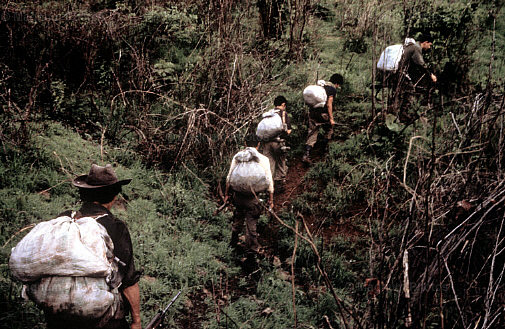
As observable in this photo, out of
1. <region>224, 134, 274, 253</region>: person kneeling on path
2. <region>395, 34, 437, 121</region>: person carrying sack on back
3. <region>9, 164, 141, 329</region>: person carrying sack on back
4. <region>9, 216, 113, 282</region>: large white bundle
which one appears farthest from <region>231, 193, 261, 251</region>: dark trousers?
<region>395, 34, 437, 121</region>: person carrying sack on back

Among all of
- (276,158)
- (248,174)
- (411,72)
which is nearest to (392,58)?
(411,72)

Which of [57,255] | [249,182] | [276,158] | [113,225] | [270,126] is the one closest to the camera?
[57,255]

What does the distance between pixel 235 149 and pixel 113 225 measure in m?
4.65

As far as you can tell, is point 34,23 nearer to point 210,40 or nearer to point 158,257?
point 210,40

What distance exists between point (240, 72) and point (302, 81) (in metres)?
2.32

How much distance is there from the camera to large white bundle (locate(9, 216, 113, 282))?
7.32 ft

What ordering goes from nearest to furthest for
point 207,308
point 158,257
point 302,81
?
point 207,308, point 158,257, point 302,81

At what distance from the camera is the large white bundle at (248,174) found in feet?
16.7

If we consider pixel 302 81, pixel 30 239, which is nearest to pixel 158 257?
pixel 30 239

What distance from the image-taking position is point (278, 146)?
6848 millimetres

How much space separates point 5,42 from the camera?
22.7ft

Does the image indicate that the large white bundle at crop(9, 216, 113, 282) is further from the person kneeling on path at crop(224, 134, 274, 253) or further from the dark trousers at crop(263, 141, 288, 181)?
the dark trousers at crop(263, 141, 288, 181)

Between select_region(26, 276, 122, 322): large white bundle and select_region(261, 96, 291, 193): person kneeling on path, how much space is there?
471 centimetres

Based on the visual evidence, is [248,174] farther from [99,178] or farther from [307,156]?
[307,156]
